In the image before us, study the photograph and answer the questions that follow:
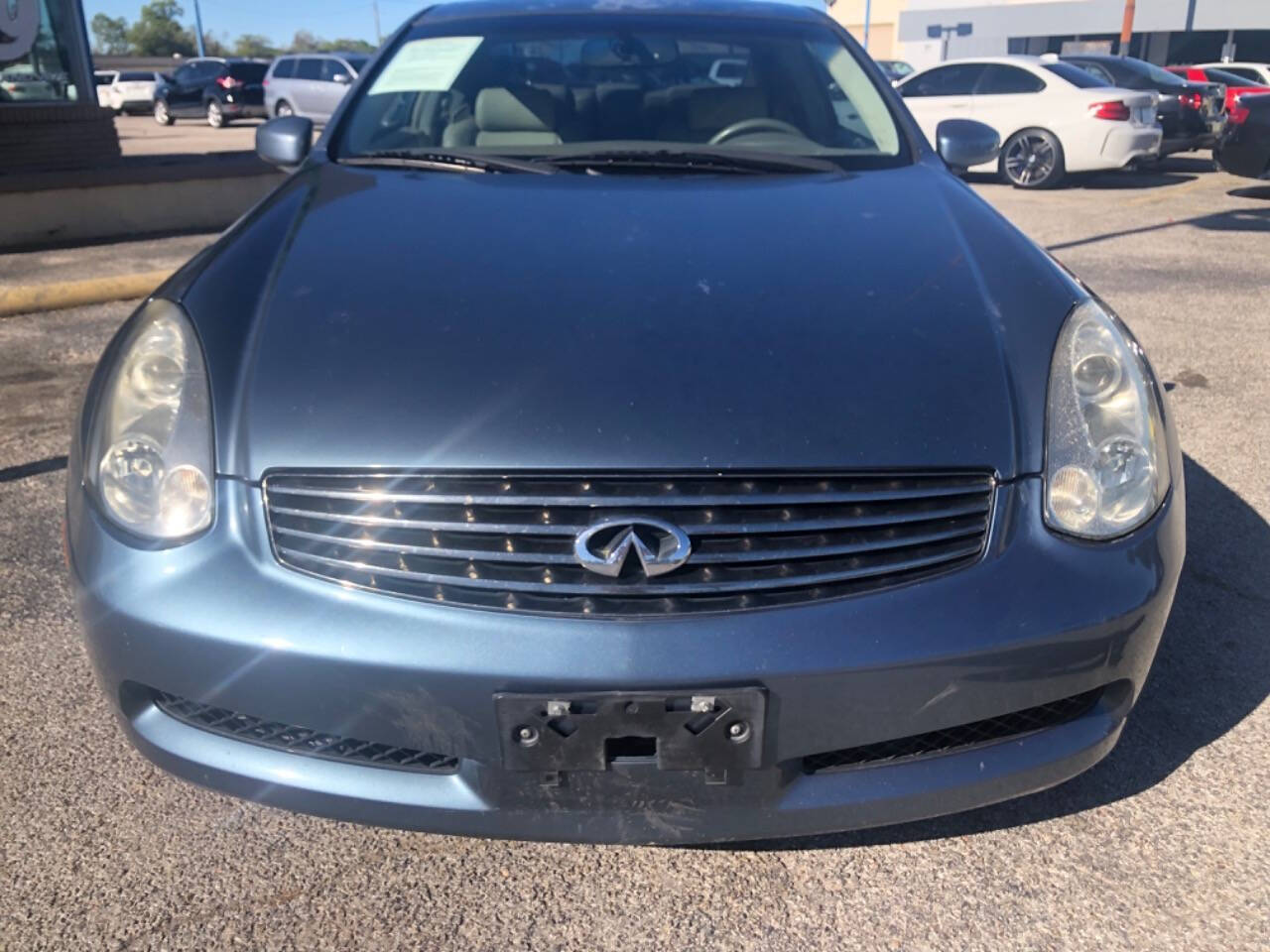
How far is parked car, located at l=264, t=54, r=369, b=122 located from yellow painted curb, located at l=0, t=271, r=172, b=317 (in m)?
13.7

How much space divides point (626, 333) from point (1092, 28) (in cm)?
4120

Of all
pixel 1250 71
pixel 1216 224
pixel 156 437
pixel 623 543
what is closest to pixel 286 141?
pixel 156 437

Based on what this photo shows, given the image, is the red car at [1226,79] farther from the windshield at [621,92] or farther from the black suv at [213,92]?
the black suv at [213,92]

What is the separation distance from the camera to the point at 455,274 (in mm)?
2078

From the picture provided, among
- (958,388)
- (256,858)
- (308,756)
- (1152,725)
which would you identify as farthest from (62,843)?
(1152,725)

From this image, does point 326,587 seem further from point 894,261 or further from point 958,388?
point 894,261

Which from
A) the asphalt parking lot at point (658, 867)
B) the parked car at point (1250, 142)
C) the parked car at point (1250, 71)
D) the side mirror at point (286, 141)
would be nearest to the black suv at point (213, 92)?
the parked car at point (1250, 71)

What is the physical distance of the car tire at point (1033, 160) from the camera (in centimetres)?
1205

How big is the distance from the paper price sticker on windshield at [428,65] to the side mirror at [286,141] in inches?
8.9

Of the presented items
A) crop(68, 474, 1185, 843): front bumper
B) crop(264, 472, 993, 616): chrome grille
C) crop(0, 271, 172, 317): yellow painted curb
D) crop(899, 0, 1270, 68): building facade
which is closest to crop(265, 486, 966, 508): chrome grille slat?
crop(264, 472, 993, 616): chrome grille

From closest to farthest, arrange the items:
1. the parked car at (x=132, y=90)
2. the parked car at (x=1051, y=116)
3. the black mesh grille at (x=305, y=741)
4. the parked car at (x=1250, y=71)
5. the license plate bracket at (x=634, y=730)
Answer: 1. the license plate bracket at (x=634, y=730)
2. the black mesh grille at (x=305, y=741)
3. the parked car at (x=1051, y=116)
4. the parked car at (x=1250, y=71)
5. the parked car at (x=132, y=90)

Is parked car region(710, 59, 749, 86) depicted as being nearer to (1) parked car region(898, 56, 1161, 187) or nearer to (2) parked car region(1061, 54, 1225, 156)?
(1) parked car region(898, 56, 1161, 187)

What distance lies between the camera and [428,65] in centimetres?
316

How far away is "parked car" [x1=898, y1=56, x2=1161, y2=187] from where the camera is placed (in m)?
11.8
